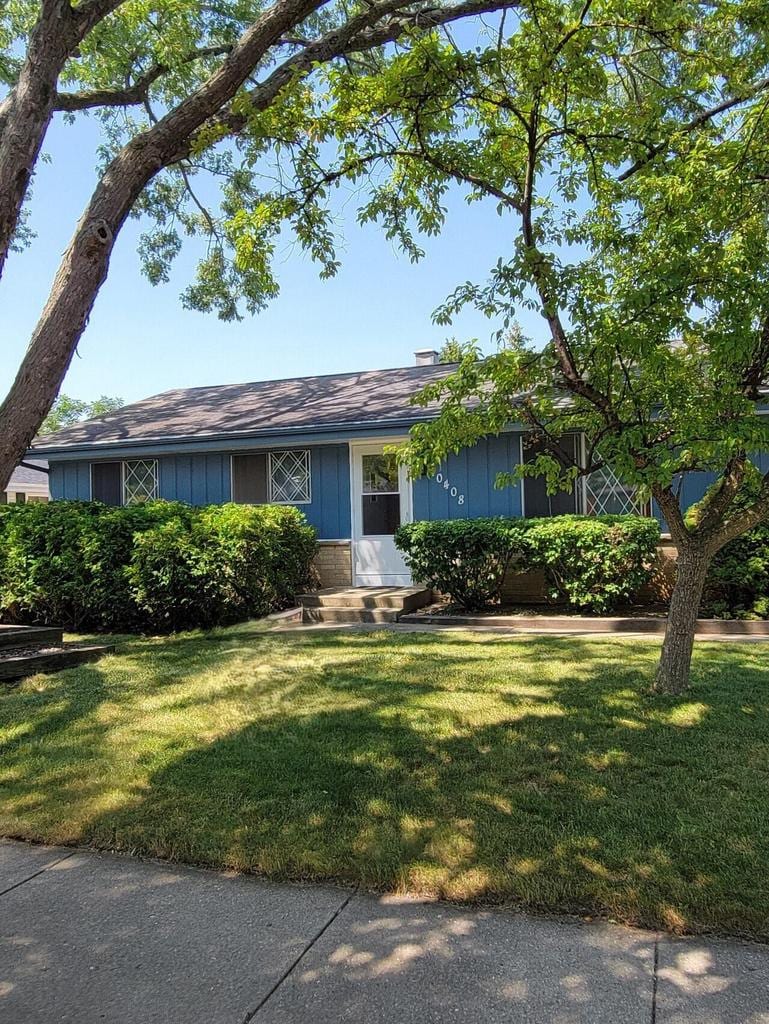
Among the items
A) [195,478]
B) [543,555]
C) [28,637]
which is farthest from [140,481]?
[543,555]

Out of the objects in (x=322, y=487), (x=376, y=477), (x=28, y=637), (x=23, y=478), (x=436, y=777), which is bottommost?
(x=436, y=777)

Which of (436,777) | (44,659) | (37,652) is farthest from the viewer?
(37,652)

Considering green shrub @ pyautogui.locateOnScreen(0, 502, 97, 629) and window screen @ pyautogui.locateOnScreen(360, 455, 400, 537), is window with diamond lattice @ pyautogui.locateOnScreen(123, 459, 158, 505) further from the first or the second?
window screen @ pyautogui.locateOnScreen(360, 455, 400, 537)

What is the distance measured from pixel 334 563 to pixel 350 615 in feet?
6.84

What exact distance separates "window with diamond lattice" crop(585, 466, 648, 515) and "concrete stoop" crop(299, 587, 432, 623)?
9.39ft

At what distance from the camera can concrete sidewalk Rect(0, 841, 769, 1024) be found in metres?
2.14

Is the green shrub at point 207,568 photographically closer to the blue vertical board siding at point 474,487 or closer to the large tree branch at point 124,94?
the blue vertical board siding at point 474,487

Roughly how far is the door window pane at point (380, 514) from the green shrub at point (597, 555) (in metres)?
2.98

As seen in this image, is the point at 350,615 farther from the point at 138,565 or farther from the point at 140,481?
the point at 140,481

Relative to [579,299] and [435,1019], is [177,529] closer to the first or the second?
[579,299]

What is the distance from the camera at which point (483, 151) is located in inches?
198

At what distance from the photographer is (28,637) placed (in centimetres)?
786

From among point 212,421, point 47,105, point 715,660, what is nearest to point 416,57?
point 47,105

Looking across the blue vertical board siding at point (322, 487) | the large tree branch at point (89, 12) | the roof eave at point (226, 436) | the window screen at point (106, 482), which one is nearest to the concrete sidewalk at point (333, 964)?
the large tree branch at point (89, 12)
